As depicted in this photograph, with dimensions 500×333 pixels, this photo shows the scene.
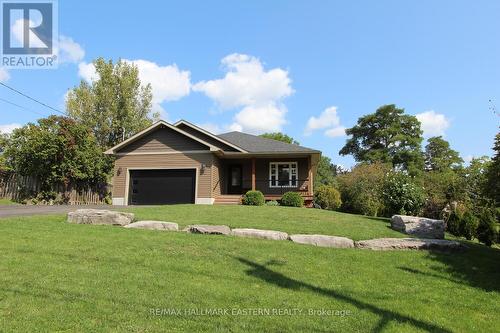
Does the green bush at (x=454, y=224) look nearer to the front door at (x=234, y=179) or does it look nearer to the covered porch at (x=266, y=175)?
the covered porch at (x=266, y=175)

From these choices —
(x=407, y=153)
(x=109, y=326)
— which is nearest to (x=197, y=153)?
(x=109, y=326)

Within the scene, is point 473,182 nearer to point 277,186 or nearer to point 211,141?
point 277,186

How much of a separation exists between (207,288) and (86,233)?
4.97m

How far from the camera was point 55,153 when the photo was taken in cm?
2400

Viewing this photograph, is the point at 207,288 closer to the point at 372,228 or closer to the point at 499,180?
the point at 499,180

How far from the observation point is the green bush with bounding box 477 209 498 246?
547 inches

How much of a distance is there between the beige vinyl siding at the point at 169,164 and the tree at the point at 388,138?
28.4 meters

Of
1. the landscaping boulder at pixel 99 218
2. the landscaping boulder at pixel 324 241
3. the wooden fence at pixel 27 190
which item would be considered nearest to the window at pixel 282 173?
the wooden fence at pixel 27 190

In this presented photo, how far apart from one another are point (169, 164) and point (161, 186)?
57.8 inches

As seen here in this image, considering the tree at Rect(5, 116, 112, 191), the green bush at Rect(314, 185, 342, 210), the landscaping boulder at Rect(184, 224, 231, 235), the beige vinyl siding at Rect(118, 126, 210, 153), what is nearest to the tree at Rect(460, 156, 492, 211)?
the green bush at Rect(314, 185, 342, 210)

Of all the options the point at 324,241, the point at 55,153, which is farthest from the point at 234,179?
the point at 324,241

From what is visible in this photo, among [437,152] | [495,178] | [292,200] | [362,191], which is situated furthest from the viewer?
[437,152]

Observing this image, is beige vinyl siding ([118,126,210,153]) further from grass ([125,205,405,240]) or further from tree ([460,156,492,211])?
tree ([460,156,492,211])

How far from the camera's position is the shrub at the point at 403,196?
16156 millimetres
